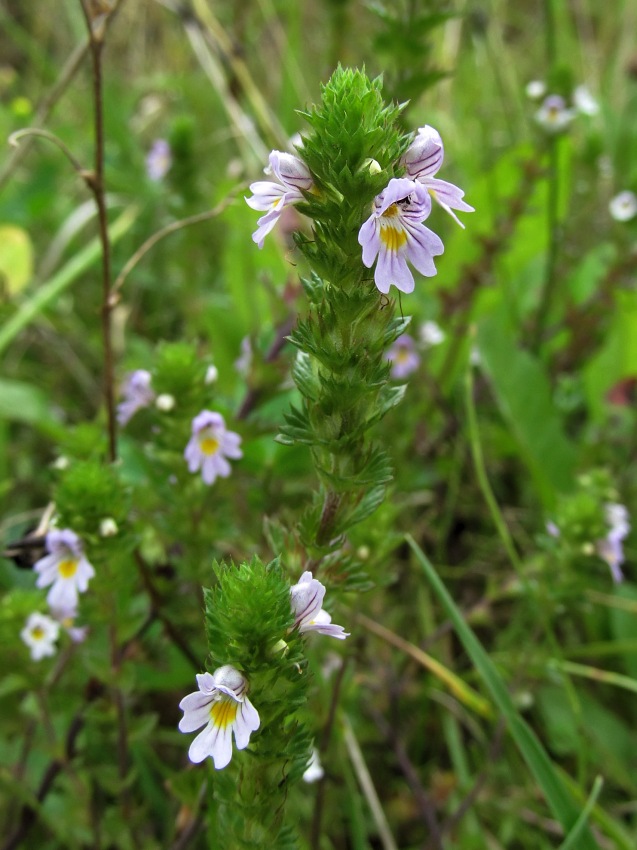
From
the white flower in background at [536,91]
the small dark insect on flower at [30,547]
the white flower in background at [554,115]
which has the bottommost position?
the small dark insect on flower at [30,547]

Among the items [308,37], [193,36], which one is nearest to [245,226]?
[193,36]

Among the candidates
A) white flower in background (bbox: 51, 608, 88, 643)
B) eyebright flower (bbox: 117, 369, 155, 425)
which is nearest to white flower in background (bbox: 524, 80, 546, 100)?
eyebright flower (bbox: 117, 369, 155, 425)

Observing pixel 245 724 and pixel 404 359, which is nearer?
pixel 245 724

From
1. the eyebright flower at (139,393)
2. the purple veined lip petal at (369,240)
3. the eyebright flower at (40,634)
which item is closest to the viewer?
the purple veined lip petal at (369,240)

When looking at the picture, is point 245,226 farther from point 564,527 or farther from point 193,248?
point 564,527

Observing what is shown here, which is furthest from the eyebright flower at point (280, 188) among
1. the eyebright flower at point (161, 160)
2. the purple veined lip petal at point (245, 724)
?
the eyebright flower at point (161, 160)

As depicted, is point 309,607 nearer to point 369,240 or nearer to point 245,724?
point 245,724

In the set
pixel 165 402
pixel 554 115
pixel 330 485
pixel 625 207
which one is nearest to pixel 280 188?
pixel 330 485

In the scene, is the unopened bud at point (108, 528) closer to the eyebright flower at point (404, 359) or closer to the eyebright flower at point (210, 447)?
the eyebright flower at point (210, 447)
